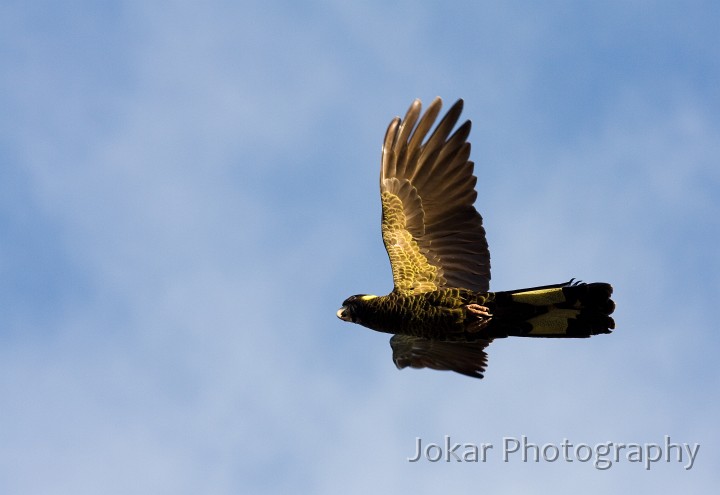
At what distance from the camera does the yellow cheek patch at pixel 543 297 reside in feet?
43.0

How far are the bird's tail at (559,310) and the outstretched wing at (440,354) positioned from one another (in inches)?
40.8

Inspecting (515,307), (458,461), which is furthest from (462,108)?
(458,461)

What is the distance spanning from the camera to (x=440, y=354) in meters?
14.8

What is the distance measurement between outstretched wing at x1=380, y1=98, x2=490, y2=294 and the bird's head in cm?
55

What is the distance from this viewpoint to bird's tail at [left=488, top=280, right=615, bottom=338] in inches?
513

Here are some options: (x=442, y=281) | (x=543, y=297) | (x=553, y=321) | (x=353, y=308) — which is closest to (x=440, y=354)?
(x=442, y=281)

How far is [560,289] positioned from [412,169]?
348cm

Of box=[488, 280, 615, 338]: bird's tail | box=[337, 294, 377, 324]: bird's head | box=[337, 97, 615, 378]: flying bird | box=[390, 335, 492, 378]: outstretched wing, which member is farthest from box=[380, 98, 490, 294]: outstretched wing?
box=[488, 280, 615, 338]: bird's tail

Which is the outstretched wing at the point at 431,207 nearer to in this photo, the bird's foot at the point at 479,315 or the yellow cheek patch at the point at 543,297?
the bird's foot at the point at 479,315

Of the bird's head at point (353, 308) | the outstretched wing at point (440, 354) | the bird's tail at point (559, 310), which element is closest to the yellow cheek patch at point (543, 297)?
the bird's tail at point (559, 310)

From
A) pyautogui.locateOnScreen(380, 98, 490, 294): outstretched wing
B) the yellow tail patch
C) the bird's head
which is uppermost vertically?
pyautogui.locateOnScreen(380, 98, 490, 294): outstretched wing

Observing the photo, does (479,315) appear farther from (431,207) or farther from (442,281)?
(431,207)

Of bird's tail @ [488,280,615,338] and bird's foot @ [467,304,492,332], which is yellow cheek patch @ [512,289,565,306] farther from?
bird's foot @ [467,304,492,332]

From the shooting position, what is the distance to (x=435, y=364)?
14.7 m
